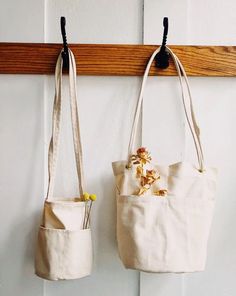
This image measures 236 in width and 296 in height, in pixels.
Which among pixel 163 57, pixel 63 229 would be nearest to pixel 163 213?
pixel 63 229

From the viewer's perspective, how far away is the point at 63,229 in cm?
58

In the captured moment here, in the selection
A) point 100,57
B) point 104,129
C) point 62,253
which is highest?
point 100,57

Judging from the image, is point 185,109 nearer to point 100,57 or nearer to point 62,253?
point 100,57

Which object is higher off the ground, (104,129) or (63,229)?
(104,129)

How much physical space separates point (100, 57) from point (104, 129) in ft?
0.40

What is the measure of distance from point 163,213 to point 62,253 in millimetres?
166

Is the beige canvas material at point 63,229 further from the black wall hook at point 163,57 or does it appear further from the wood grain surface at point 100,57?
the black wall hook at point 163,57

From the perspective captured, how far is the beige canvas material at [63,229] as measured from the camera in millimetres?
577

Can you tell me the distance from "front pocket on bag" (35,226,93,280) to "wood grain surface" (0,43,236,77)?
27 cm

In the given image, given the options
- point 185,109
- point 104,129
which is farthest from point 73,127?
point 185,109

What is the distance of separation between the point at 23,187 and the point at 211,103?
0.36m

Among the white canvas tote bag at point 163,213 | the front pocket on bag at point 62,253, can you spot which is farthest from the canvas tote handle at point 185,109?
the front pocket on bag at point 62,253

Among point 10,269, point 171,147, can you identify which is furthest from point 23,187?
point 171,147

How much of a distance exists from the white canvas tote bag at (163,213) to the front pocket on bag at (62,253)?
7 centimetres
